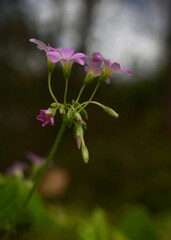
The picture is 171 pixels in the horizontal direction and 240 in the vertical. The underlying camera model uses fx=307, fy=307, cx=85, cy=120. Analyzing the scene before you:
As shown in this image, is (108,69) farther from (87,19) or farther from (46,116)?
(87,19)

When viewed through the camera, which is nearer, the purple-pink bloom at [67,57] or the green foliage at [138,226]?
the purple-pink bloom at [67,57]

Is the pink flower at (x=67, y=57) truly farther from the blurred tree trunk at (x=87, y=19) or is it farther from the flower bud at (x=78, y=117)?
the blurred tree trunk at (x=87, y=19)

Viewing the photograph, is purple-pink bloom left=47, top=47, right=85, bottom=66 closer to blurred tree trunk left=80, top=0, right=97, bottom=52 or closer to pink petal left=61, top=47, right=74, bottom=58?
pink petal left=61, top=47, right=74, bottom=58

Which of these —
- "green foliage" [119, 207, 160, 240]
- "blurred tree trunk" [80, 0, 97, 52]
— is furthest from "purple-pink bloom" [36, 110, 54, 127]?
"blurred tree trunk" [80, 0, 97, 52]

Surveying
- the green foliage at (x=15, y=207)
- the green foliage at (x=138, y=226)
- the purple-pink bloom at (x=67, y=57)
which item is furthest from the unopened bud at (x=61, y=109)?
the green foliage at (x=138, y=226)

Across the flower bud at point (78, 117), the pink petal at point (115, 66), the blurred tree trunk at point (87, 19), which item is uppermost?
the blurred tree trunk at point (87, 19)

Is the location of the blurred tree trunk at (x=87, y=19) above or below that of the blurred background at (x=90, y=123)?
above

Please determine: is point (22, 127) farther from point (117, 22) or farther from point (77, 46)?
→ point (117, 22)

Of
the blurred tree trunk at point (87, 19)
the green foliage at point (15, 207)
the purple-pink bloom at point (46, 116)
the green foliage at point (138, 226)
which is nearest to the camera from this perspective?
the purple-pink bloom at point (46, 116)

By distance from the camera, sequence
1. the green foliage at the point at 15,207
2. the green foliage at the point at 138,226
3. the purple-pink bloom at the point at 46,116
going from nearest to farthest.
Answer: the purple-pink bloom at the point at 46,116, the green foliage at the point at 15,207, the green foliage at the point at 138,226

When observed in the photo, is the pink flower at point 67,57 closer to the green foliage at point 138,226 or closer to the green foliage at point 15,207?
the green foliage at point 15,207

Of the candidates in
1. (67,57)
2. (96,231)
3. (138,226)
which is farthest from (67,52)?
(138,226)
